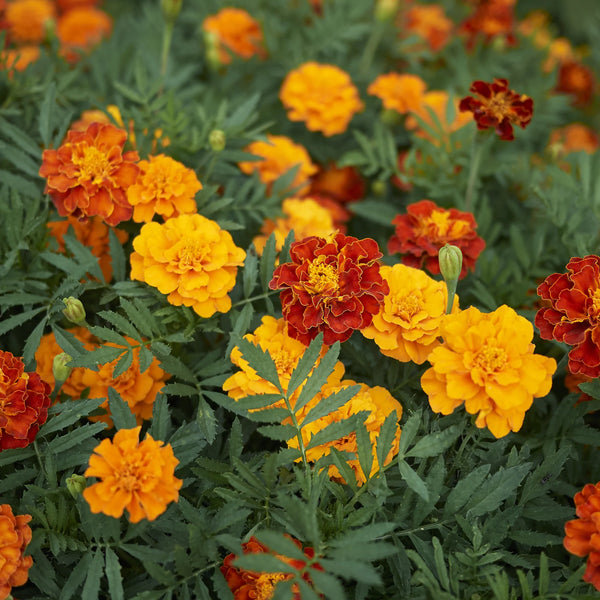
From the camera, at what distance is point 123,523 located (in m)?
0.83

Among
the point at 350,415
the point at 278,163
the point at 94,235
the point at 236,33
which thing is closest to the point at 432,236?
the point at 350,415

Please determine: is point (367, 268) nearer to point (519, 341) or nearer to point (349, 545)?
point (519, 341)

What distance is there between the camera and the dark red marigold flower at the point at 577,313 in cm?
83

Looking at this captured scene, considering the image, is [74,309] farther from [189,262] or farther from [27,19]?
[27,19]

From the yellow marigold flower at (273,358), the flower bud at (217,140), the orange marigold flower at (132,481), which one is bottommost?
the orange marigold flower at (132,481)

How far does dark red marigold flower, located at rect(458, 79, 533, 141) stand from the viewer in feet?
3.57

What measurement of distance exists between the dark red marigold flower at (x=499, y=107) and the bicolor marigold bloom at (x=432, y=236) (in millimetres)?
156

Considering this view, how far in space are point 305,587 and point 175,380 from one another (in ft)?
1.35

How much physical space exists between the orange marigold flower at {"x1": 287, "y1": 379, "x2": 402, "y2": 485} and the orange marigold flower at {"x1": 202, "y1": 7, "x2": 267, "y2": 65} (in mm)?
1040

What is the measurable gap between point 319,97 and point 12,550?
104cm

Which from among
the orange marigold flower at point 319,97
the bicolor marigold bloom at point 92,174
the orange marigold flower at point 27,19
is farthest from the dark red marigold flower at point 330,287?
the orange marigold flower at point 27,19

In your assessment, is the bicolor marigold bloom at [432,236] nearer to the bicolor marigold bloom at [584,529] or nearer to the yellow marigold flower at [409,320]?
the yellow marigold flower at [409,320]

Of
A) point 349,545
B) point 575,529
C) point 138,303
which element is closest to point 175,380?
point 138,303

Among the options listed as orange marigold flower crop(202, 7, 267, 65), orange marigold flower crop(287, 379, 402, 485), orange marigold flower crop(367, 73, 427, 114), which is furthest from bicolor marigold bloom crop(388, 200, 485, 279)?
orange marigold flower crop(202, 7, 267, 65)
